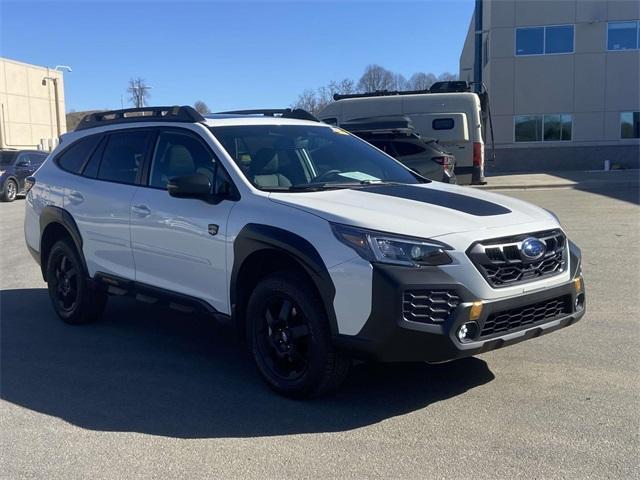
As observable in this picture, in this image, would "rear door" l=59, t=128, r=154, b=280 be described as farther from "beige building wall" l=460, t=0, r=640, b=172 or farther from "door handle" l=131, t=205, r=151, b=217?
"beige building wall" l=460, t=0, r=640, b=172

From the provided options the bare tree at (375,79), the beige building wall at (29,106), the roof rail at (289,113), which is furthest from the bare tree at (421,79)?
the roof rail at (289,113)

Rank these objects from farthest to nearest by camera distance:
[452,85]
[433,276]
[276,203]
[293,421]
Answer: [452,85], [276,203], [293,421], [433,276]

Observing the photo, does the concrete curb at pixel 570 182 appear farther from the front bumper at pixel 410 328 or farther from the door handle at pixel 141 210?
the front bumper at pixel 410 328

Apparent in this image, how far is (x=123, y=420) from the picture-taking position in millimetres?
4152

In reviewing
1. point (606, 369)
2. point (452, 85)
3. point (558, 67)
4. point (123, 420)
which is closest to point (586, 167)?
point (558, 67)

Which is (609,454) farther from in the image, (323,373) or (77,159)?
(77,159)

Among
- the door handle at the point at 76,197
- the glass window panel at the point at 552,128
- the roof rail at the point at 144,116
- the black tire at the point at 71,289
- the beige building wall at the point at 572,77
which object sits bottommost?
the black tire at the point at 71,289

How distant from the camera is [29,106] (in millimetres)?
54344

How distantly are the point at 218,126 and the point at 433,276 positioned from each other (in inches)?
91.4

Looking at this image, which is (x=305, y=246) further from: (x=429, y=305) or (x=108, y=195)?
(x=108, y=195)

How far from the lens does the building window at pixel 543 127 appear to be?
30.1 meters

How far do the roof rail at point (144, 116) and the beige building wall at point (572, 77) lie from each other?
2624cm

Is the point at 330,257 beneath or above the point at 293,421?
above

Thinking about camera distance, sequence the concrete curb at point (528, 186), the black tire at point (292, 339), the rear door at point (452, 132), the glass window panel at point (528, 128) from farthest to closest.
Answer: the glass window panel at point (528, 128) → the concrete curb at point (528, 186) → the rear door at point (452, 132) → the black tire at point (292, 339)
